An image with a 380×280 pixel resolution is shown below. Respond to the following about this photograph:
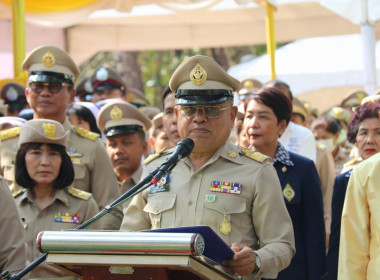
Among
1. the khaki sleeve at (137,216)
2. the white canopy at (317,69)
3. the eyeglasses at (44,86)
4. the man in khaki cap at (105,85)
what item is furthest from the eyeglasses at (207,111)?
the white canopy at (317,69)

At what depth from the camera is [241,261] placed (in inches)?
165

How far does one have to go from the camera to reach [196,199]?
185 inches

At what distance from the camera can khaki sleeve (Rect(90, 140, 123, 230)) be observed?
21.8ft

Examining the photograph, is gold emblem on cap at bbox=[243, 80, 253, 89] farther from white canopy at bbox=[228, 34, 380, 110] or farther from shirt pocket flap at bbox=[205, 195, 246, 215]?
shirt pocket flap at bbox=[205, 195, 246, 215]

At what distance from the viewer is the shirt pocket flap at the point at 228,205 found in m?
4.65

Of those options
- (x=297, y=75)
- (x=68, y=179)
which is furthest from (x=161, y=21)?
(x=68, y=179)

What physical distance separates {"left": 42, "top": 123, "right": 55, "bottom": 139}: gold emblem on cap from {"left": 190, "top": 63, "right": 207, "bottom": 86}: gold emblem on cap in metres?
1.66

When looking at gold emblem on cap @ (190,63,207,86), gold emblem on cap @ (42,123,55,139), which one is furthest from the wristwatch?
gold emblem on cap @ (42,123,55,139)

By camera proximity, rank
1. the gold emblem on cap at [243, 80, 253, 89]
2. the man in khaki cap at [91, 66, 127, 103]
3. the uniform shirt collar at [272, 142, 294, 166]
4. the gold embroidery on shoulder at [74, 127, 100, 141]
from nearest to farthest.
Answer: the uniform shirt collar at [272, 142, 294, 166], the gold embroidery on shoulder at [74, 127, 100, 141], the man in khaki cap at [91, 66, 127, 103], the gold emblem on cap at [243, 80, 253, 89]

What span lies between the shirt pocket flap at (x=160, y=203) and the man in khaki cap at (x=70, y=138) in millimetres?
1864

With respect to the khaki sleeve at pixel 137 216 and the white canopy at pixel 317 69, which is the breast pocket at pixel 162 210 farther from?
the white canopy at pixel 317 69

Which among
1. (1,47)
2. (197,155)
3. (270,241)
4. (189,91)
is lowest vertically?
(270,241)

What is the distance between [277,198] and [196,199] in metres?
0.42

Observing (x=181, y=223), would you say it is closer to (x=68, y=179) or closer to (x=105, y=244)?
(x=105, y=244)
